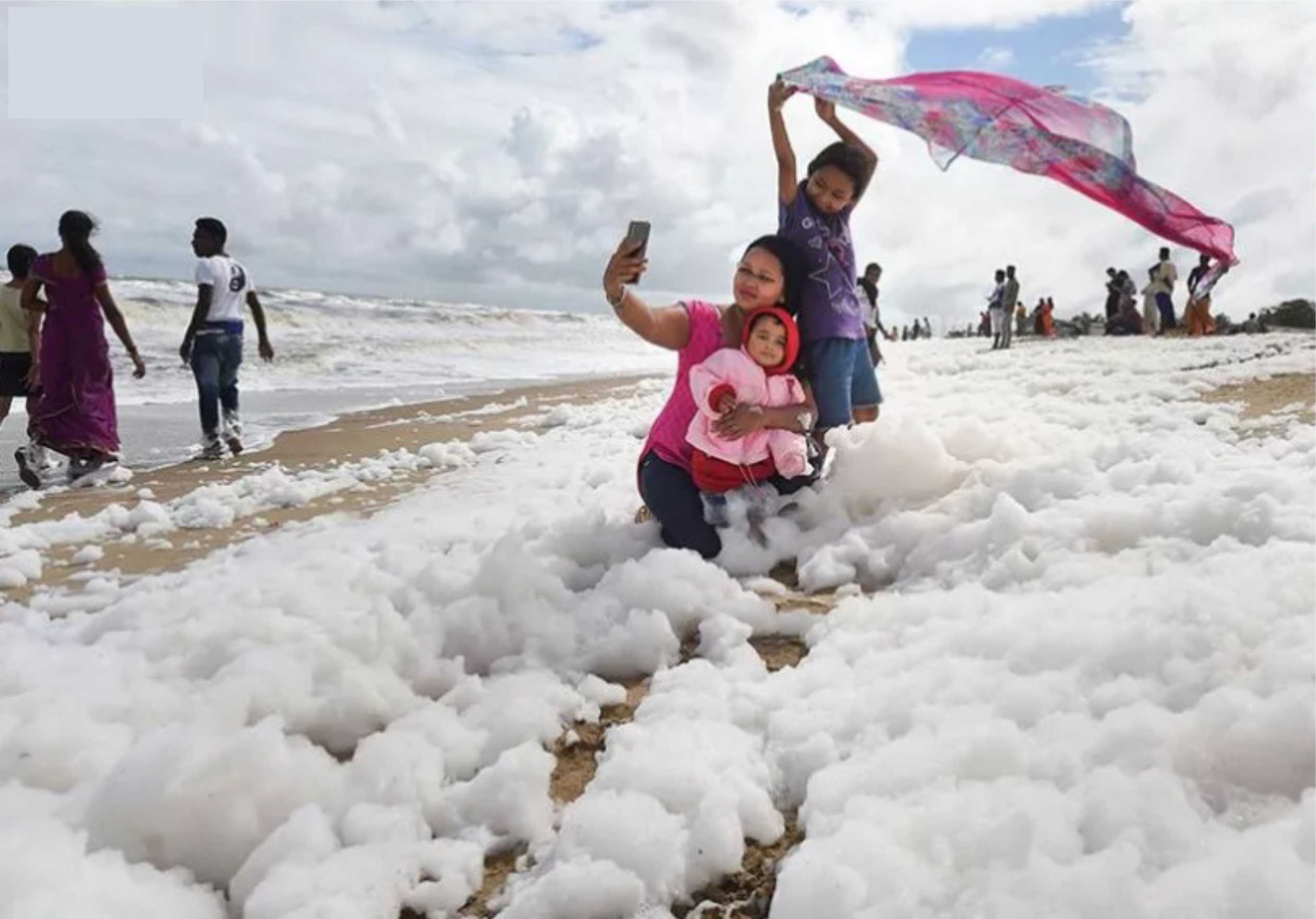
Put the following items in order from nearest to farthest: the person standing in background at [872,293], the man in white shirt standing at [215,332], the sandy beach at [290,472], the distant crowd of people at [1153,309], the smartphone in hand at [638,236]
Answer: the smartphone in hand at [638,236]
the sandy beach at [290,472]
the man in white shirt standing at [215,332]
the person standing in background at [872,293]
the distant crowd of people at [1153,309]

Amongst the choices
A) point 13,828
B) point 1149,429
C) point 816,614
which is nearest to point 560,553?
point 816,614

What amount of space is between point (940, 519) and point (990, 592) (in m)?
0.66

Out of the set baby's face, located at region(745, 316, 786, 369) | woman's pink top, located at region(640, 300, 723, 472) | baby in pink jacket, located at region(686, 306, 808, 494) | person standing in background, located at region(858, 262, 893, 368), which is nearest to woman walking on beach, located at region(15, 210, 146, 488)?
woman's pink top, located at region(640, 300, 723, 472)

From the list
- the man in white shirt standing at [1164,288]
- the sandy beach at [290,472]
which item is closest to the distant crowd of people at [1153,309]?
the man in white shirt standing at [1164,288]

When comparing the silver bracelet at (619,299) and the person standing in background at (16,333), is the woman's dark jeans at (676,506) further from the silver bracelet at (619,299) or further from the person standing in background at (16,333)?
the person standing in background at (16,333)

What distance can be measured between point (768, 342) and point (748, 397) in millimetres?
215

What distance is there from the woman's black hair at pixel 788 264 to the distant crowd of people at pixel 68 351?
5.06 meters

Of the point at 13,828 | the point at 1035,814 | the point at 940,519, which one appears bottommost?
the point at 13,828

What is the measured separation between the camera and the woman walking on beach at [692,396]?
3576mm

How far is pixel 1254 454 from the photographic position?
12.7ft

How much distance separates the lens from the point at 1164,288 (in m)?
19.8

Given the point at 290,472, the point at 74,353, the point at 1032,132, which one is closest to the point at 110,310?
the point at 74,353

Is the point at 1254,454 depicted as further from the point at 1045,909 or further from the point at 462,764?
the point at 462,764

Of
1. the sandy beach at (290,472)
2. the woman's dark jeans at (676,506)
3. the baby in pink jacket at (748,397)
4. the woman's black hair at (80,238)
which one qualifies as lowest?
the sandy beach at (290,472)
